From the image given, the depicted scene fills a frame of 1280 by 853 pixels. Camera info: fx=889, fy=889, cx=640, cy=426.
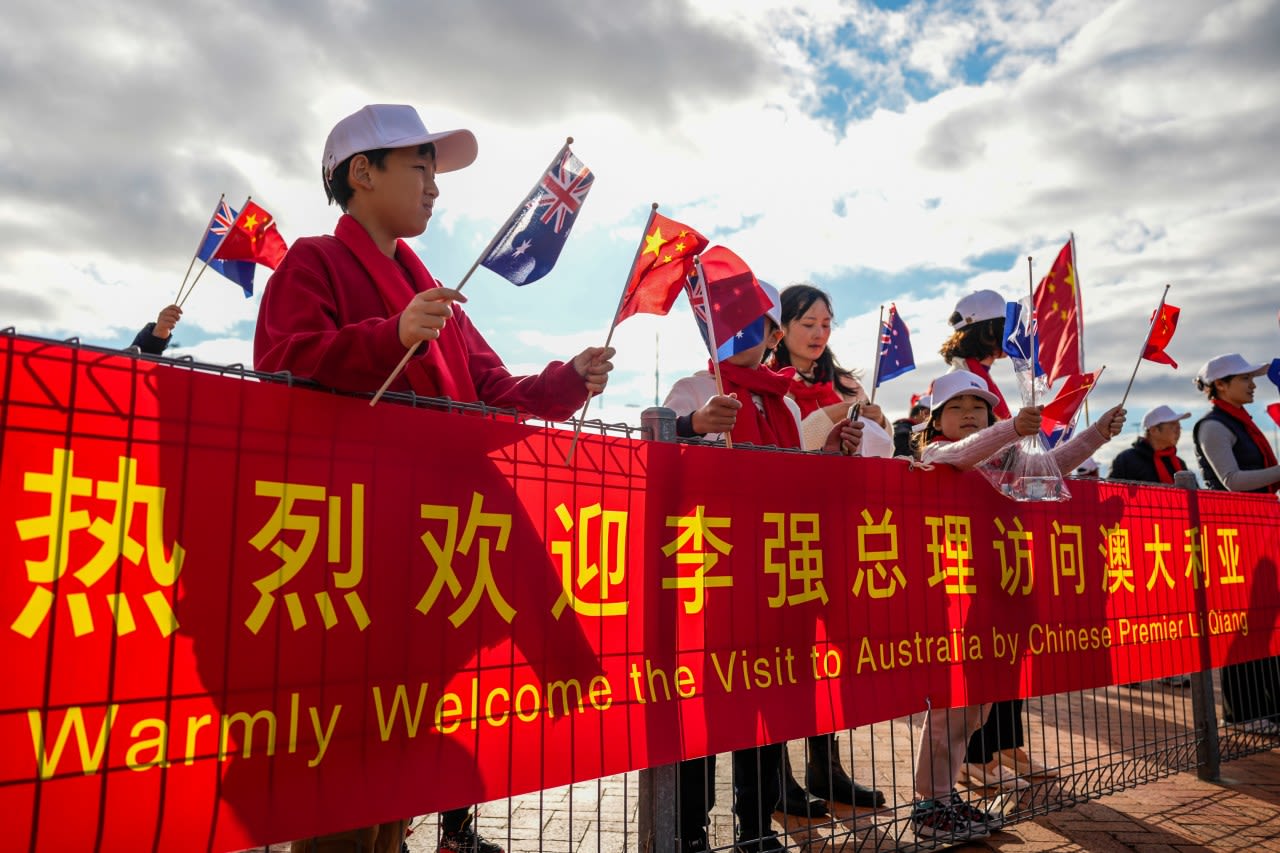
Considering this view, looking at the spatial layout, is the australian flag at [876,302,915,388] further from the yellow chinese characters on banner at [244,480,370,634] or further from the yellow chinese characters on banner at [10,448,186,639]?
the yellow chinese characters on banner at [10,448,186,639]

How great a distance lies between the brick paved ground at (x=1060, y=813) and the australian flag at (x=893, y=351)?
2381mm

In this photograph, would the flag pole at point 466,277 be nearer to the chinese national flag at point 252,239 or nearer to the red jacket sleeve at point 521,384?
the red jacket sleeve at point 521,384

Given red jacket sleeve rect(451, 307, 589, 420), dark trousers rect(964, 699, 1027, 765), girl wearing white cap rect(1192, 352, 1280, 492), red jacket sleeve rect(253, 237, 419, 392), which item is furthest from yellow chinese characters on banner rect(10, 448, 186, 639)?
girl wearing white cap rect(1192, 352, 1280, 492)

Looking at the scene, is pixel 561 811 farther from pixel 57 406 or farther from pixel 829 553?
pixel 57 406

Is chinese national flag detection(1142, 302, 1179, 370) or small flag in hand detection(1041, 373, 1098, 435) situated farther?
chinese national flag detection(1142, 302, 1179, 370)

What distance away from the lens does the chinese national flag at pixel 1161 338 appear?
4.67 meters

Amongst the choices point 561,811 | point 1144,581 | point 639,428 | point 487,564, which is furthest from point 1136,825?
point 487,564

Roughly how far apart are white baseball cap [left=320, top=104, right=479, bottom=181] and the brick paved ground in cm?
209

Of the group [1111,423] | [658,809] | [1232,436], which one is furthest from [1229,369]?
[658,809]

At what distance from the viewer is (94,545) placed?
5.34ft

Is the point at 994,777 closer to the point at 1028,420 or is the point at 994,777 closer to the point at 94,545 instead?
the point at 1028,420

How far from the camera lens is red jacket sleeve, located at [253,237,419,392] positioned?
1.90 meters

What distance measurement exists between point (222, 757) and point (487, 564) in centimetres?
69

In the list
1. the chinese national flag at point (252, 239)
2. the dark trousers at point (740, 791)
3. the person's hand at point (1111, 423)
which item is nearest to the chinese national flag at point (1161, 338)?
the person's hand at point (1111, 423)
